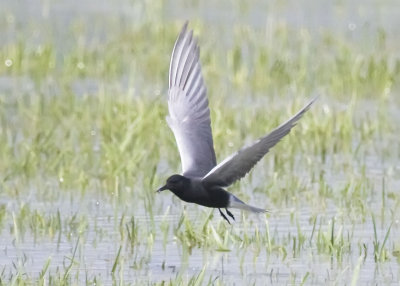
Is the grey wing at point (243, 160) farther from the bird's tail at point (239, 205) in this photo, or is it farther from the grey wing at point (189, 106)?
the grey wing at point (189, 106)

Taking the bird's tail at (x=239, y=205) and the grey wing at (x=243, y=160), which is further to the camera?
the bird's tail at (x=239, y=205)

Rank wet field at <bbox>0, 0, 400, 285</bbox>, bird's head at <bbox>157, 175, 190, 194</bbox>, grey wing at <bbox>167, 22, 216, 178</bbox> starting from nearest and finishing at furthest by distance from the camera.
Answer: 1. bird's head at <bbox>157, 175, 190, 194</bbox>
2. wet field at <bbox>0, 0, 400, 285</bbox>
3. grey wing at <bbox>167, 22, 216, 178</bbox>

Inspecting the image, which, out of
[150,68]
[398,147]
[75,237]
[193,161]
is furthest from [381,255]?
[150,68]

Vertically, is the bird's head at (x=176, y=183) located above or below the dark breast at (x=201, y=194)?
above

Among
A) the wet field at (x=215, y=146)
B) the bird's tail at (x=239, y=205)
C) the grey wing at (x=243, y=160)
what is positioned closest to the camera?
the grey wing at (x=243, y=160)

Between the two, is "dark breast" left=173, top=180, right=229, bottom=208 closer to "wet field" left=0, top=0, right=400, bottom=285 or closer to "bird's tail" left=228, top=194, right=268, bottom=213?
"bird's tail" left=228, top=194, right=268, bottom=213

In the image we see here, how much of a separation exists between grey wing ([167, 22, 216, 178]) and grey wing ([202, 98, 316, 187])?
553mm

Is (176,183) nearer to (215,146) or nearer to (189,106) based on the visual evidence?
(189,106)

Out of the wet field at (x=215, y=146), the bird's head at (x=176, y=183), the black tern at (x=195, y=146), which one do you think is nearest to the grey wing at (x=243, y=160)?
the black tern at (x=195, y=146)

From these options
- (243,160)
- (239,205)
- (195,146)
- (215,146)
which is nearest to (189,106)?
(195,146)

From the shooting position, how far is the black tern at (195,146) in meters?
6.59

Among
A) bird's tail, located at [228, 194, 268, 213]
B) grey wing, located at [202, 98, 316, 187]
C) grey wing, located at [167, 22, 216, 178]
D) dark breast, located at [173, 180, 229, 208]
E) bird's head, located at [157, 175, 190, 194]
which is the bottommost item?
bird's tail, located at [228, 194, 268, 213]

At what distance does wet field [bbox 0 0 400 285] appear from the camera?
7.22 meters

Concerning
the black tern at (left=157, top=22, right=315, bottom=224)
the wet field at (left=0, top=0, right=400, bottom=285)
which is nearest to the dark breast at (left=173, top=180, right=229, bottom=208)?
the black tern at (left=157, top=22, right=315, bottom=224)
